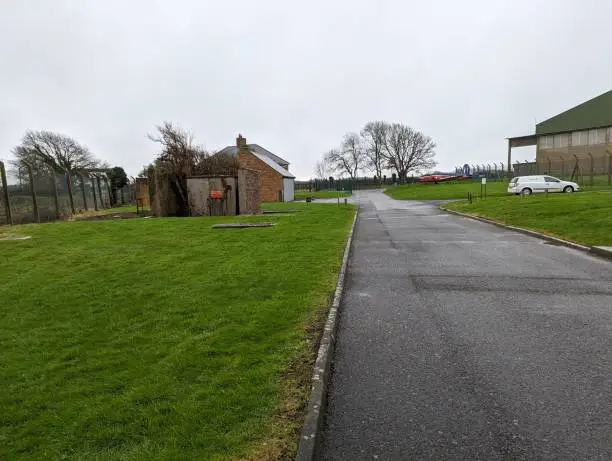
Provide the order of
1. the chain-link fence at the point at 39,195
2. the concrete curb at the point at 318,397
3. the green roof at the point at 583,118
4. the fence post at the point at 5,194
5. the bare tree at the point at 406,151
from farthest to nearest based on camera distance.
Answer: the bare tree at the point at 406,151 < the green roof at the point at 583,118 < the chain-link fence at the point at 39,195 < the fence post at the point at 5,194 < the concrete curb at the point at 318,397

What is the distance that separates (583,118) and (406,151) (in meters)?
33.4

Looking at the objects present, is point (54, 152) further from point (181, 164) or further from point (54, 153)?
point (181, 164)

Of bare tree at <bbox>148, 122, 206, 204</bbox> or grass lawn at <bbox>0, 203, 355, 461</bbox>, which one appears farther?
bare tree at <bbox>148, 122, 206, 204</bbox>

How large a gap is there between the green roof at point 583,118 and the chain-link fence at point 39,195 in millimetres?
53876

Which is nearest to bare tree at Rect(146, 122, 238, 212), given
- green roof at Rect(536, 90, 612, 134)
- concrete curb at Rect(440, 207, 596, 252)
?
concrete curb at Rect(440, 207, 596, 252)

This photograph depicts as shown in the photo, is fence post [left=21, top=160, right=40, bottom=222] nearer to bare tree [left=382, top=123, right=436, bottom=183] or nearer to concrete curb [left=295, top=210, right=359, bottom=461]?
concrete curb [left=295, top=210, right=359, bottom=461]

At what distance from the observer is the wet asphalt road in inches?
113

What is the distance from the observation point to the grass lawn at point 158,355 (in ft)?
9.23

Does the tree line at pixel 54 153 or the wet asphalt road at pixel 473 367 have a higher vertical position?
the tree line at pixel 54 153

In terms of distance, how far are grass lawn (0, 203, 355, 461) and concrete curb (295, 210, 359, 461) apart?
9 cm

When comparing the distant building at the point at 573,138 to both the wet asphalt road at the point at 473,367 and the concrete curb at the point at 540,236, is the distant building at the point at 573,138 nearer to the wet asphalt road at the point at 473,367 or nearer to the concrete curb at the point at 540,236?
the concrete curb at the point at 540,236

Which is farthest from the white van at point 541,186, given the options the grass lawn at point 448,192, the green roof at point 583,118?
the green roof at point 583,118

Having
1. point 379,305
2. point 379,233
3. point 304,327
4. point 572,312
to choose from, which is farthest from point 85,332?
point 379,233

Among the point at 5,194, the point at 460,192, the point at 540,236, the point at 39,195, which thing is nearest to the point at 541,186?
the point at 460,192
